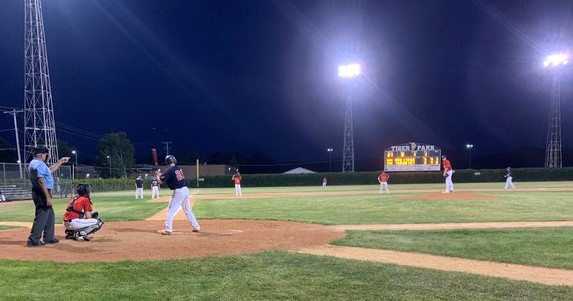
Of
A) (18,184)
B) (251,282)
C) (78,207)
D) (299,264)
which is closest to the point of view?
(251,282)

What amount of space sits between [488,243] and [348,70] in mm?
43464

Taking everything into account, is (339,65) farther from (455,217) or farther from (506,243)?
(506,243)

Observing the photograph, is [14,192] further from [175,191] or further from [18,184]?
[175,191]

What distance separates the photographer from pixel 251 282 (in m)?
5.66

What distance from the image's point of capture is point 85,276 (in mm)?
6051

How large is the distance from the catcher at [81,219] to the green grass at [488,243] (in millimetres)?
5000

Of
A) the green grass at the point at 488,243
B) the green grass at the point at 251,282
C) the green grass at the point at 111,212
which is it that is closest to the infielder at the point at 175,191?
the green grass at the point at 251,282

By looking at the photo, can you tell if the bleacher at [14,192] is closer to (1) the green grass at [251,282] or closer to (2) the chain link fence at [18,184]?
(2) the chain link fence at [18,184]

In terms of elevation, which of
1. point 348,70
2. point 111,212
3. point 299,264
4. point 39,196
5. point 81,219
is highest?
point 348,70

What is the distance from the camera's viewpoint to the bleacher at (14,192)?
37.1m

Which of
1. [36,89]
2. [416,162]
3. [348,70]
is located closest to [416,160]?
[416,162]

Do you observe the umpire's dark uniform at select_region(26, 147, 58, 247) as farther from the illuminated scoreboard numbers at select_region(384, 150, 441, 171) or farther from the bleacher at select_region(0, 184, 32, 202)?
the illuminated scoreboard numbers at select_region(384, 150, 441, 171)

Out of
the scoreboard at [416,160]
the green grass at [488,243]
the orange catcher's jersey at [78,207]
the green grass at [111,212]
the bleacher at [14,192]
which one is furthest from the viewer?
the scoreboard at [416,160]

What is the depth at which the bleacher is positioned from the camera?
37.1 metres
